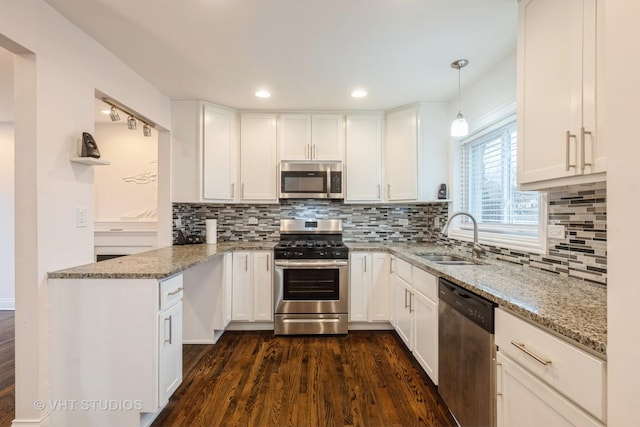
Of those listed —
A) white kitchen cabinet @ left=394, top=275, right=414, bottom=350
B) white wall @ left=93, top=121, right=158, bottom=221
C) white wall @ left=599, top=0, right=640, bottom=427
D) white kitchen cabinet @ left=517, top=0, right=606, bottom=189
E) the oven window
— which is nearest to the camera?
white wall @ left=599, top=0, right=640, bottom=427

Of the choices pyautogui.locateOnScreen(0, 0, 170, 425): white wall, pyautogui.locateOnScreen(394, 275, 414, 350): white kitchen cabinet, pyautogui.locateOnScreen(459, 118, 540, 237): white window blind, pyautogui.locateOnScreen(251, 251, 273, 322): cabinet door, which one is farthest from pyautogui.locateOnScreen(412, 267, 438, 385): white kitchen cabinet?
pyautogui.locateOnScreen(0, 0, 170, 425): white wall

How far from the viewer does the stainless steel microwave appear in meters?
3.26

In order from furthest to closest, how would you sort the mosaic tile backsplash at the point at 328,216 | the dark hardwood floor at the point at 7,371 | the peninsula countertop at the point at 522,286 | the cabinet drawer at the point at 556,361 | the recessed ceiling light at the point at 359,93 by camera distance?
the mosaic tile backsplash at the point at 328,216 < the recessed ceiling light at the point at 359,93 < the dark hardwood floor at the point at 7,371 < the peninsula countertop at the point at 522,286 < the cabinet drawer at the point at 556,361

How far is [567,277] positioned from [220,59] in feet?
8.90

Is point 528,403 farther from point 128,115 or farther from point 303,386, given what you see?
point 128,115

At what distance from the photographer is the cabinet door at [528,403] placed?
35.5 inches

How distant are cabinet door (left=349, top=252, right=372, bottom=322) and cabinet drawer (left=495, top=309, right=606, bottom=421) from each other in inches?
71.5

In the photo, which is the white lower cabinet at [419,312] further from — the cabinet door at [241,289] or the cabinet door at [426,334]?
the cabinet door at [241,289]

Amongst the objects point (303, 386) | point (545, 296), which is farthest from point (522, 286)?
point (303, 386)

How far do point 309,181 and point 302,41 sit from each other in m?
1.54

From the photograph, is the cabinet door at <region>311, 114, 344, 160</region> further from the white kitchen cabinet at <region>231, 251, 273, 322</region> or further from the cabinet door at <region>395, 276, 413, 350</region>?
the cabinet door at <region>395, 276, 413, 350</region>

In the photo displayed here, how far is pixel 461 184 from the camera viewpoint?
9.81 ft

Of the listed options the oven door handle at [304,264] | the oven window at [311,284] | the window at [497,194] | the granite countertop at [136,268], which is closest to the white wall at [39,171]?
the granite countertop at [136,268]

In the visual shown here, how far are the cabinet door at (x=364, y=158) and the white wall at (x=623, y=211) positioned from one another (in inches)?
103
